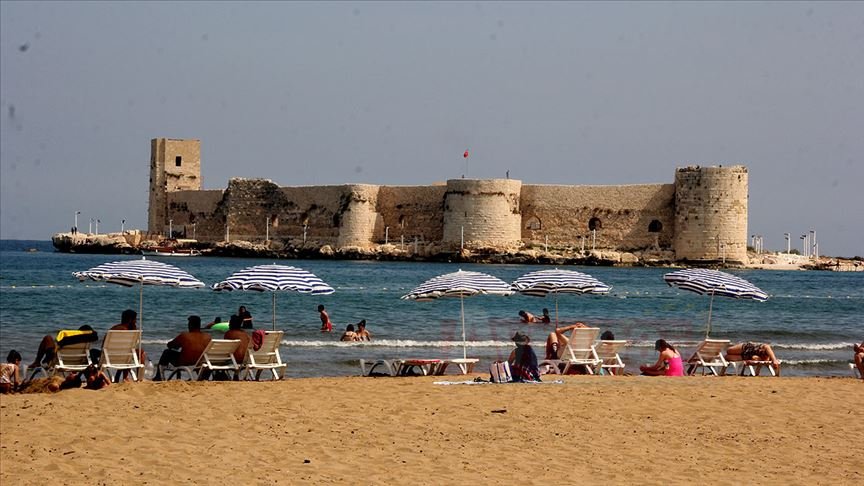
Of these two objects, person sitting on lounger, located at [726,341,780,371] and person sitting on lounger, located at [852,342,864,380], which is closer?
person sitting on lounger, located at [852,342,864,380]

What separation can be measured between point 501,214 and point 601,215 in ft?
12.5

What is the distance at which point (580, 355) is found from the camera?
540 inches

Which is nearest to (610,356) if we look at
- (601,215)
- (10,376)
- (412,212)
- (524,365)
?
(524,365)

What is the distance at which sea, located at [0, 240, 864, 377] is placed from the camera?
675 inches

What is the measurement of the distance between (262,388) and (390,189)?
1465 inches

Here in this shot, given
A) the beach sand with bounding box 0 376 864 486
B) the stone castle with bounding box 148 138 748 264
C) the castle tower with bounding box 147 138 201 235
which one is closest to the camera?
the beach sand with bounding box 0 376 864 486

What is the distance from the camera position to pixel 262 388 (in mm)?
11617

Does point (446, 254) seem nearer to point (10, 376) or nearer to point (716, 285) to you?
point (716, 285)

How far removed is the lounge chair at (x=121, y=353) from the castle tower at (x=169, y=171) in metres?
44.2

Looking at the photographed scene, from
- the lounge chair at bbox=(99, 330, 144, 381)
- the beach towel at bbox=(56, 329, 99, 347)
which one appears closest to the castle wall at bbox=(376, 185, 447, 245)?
the lounge chair at bbox=(99, 330, 144, 381)

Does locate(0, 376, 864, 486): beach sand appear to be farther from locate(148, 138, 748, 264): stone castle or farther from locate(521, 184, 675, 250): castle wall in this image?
locate(521, 184, 675, 250): castle wall

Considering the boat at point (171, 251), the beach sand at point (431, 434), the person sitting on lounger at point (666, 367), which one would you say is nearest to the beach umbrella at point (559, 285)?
the person sitting on lounger at point (666, 367)

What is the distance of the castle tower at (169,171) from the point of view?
55.2 m

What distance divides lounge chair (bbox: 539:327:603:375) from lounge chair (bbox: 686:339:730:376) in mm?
1125
